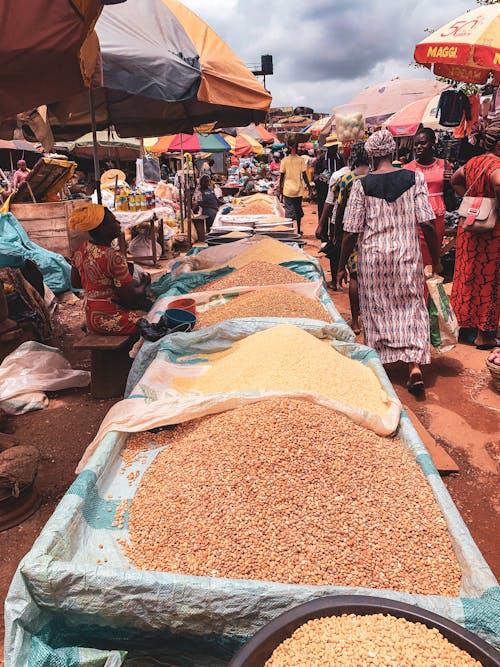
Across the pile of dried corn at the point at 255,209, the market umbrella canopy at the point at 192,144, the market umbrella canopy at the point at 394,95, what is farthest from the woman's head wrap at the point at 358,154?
the market umbrella canopy at the point at 192,144

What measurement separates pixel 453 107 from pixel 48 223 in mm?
4718

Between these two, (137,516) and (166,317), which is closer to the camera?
(137,516)

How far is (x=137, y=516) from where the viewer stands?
55.2 inches

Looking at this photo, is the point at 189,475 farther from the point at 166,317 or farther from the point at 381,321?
the point at 381,321

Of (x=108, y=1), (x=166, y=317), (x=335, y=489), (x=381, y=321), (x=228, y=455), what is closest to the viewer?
(x=335, y=489)

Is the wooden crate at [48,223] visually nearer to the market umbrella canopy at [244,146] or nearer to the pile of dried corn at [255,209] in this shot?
the pile of dried corn at [255,209]

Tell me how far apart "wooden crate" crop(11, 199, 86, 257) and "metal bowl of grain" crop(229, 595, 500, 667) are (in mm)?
5772

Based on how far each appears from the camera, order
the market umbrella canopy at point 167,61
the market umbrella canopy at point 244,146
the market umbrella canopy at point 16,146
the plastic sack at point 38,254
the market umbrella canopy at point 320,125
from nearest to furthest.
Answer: the market umbrella canopy at point 167,61, the plastic sack at point 38,254, the market umbrella canopy at point 320,125, the market umbrella canopy at point 16,146, the market umbrella canopy at point 244,146

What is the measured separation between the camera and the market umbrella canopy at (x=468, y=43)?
372 centimetres

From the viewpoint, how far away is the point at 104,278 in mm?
3170

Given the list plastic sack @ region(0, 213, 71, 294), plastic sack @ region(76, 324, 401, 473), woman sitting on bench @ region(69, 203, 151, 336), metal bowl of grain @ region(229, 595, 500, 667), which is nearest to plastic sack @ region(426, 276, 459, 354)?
plastic sack @ region(76, 324, 401, 473)

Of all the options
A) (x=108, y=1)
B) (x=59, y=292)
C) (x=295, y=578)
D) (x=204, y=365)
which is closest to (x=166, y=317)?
(x=204, y=365)

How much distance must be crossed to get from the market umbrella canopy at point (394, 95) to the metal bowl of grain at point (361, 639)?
10.5 metres

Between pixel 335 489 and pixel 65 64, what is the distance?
1.72m
